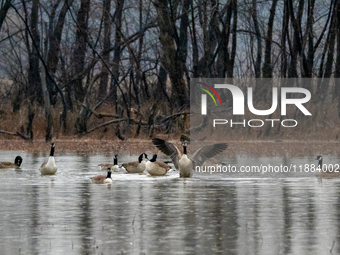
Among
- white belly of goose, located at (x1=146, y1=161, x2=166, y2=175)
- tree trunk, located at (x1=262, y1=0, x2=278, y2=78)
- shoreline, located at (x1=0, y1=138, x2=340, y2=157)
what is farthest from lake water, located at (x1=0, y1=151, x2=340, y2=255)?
tree trunk, located at (x1=262, y1=0, x2=278, y2=78)

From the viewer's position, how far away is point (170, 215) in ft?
33.4

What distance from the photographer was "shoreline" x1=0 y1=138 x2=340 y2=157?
2317cm

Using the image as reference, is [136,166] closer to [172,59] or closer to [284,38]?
[172,59]

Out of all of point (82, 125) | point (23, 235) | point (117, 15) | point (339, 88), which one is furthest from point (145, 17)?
point (23, 235)

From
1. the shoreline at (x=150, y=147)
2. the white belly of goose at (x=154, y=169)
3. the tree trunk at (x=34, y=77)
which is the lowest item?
the white belly of goose at (x=154, y=169)

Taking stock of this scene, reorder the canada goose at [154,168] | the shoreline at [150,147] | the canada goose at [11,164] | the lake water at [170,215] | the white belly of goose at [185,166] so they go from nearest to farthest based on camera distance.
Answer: the lake water at [170,215], the white belly of goose at [185,166], the canada goose at [154,168], the canada goose at [11,164], the shoreline at [150,147]

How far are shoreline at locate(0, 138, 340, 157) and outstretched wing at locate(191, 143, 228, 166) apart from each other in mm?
5184

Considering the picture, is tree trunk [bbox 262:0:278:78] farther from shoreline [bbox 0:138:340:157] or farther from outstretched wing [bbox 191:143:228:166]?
outstretched wing [bbox 191:143:228:166]

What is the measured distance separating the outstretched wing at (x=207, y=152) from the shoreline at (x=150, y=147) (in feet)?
17.0

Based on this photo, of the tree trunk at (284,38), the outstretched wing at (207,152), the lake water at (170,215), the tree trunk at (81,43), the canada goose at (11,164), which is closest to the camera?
the lake water at (170,215)

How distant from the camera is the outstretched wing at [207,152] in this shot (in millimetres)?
16625

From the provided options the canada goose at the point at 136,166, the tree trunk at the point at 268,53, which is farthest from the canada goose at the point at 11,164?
the tree trunk at the point at 268,53

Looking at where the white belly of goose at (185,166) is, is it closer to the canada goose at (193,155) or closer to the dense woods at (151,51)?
the canada goose at (193,155)

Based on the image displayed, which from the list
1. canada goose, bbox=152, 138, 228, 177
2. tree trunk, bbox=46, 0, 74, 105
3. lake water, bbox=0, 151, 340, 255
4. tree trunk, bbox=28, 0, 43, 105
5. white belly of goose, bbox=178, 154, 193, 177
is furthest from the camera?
tree trunk, bbox=46, 0, 74, 105
